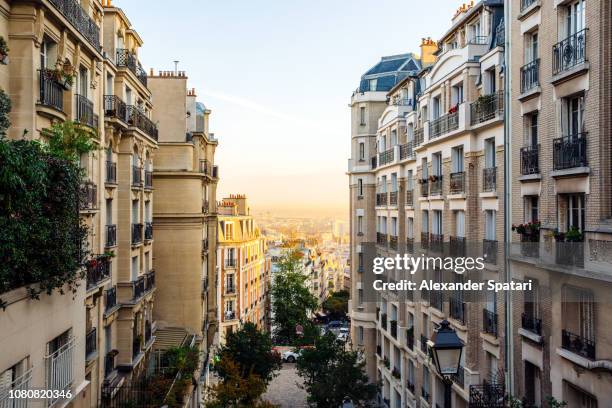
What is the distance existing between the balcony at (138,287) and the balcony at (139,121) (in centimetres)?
624

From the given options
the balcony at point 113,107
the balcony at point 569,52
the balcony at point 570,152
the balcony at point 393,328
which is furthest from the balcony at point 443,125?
the balcony at point 113,107

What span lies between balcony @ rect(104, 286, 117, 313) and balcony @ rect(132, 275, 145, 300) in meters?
0.86

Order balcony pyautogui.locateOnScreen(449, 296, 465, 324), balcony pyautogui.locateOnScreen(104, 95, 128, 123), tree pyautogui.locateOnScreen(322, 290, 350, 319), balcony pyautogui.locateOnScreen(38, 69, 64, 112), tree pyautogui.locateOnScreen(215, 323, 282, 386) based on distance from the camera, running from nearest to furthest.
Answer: balcony pyautogui.locateOnScreen(38, 69, 64, 112) < balcony pyautogui.locateOnScreen(104, 95, 128, 123) < balcony pyautogui.locateOnScreen(449, 296, 465, 324) < tree pyautogui.locateOnScreen(215, 323, 282, 386) < tree pyautogui.locateOnScreen(322, 290, 350, 319)

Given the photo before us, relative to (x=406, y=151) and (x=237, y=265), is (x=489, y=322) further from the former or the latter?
(x=237, y=265)

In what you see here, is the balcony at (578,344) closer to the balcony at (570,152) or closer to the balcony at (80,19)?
the balcony at (570,152)

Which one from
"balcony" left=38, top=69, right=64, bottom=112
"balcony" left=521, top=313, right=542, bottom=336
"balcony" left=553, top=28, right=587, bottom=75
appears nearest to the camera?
"balcony" left=38, top=69, right=64, bottom=112

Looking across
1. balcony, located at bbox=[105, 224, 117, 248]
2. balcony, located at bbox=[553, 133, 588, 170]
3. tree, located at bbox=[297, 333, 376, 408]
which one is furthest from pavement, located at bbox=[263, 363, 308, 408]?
balcony, located at bbox=[553, 133, 588, 170]

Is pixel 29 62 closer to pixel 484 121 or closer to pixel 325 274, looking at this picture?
pixel 484 121

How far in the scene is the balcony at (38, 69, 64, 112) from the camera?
1244cm

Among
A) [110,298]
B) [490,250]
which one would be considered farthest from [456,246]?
[110,298]

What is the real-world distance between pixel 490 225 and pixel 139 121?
1459cm

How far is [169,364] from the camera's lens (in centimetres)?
2491

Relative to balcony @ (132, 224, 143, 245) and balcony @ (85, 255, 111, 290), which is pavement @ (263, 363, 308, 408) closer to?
balcony @ (132, 224, 143, 245)

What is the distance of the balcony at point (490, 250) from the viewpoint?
18078 millimetres
